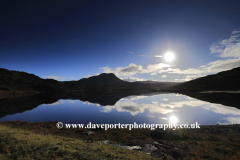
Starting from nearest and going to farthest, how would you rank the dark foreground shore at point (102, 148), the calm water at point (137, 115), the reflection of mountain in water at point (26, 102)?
the dark foreground shore at point (102, 148), the calm water at point (137, 115), the reflection of mountain in water at point (26, 102)

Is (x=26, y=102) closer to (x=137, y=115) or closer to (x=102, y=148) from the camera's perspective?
(x=137, y=115)

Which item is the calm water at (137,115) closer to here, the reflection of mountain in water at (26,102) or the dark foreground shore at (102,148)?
the reflection of mountain in water at (26,102)

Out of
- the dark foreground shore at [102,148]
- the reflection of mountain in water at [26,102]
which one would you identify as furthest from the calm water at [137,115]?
the dark foreground shore at [102,148]

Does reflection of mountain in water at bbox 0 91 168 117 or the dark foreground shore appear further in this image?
reflection of mountain in water at bbox 0 91 168 117

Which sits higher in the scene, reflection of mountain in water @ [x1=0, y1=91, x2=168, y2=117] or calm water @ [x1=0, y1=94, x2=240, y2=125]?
reflection of mountain in water @ [x1=0, y1=91, x2=168, y2=117]

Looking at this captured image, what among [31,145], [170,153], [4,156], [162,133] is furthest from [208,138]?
[4,156]

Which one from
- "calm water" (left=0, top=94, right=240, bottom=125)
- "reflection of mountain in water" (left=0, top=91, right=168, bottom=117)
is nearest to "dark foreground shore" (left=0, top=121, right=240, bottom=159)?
"calm water" (left=0, top=94, right=240, bottom=125)

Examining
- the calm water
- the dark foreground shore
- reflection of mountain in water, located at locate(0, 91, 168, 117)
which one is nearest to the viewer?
the dark foreground shore

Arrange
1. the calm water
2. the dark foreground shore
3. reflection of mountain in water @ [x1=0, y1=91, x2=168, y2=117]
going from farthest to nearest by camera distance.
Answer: reflection of mountain in water @ [x1=0, y1=91, x2=168, y2=117] < the calm water < the dark foreground shore

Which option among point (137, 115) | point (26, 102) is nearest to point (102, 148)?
point (137, 115)

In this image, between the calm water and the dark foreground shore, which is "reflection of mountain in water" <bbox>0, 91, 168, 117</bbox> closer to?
the calm water

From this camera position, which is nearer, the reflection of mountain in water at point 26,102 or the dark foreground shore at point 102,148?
the dark foreground shore at point 102,148

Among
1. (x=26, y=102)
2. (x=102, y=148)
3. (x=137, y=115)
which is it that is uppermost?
(x=26, y=102)

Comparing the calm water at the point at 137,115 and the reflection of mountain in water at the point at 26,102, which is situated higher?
the reflection of mountain in water at the point at 26,102
